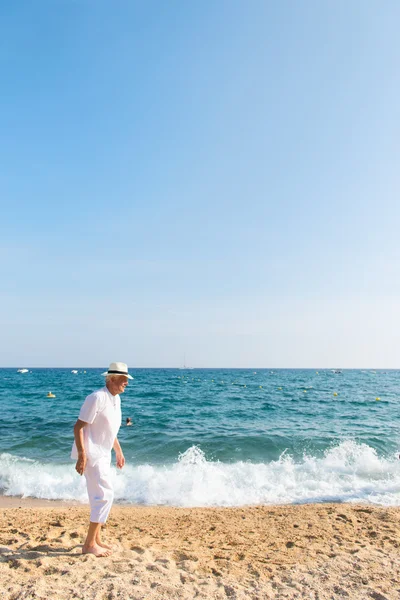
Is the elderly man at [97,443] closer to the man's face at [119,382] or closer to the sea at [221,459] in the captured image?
the man's face at [119,382]

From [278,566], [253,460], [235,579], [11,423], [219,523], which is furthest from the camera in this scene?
[11,423]

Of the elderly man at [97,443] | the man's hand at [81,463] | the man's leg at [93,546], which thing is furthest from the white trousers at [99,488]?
the man's leg at [93,546]

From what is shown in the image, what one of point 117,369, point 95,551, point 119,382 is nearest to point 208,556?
point 95,551

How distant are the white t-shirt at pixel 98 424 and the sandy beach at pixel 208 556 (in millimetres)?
1270

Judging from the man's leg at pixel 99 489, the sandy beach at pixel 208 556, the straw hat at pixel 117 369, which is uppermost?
the straw hat at pixel 117 369

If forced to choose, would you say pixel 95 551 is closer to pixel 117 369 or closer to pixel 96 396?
pixel 96 396

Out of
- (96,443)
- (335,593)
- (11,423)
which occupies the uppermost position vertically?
(96,443)

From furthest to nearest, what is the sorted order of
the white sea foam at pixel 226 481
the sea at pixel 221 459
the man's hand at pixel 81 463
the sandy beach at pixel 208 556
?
the sea at pixel 221 459, the white sea foam at pixel 226 481, the man's hand at pixel 81 463, the sandy beach at pixel 208 556

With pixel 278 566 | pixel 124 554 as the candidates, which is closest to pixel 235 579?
pixel 278 566

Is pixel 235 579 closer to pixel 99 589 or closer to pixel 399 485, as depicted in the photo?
pixel 99 589

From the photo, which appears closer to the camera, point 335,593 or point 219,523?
point 335,593

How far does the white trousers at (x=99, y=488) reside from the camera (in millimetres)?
4449

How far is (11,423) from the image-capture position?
19.3m

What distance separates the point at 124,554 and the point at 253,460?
891 cm
